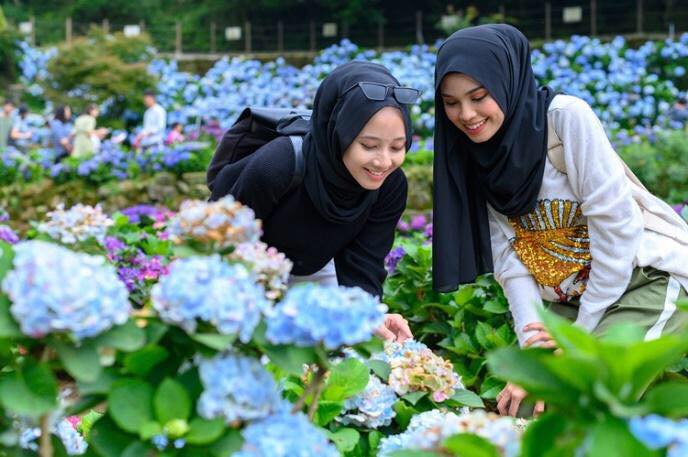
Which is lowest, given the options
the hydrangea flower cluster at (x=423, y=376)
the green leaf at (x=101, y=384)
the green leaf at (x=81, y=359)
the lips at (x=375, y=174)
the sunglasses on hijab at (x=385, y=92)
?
the hydrangea flower cluster at (x=423, y=376)

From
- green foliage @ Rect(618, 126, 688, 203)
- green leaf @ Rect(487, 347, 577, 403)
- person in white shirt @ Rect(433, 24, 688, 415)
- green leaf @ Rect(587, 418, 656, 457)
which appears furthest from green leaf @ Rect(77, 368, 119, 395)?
green foliage @ Rect(618, 126, 688, 203)

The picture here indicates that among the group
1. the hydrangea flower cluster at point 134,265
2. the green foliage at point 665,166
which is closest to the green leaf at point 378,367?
the hydrangea flower cluster at point 134,265

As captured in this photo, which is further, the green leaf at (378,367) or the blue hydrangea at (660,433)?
the green leaf at (378,367)

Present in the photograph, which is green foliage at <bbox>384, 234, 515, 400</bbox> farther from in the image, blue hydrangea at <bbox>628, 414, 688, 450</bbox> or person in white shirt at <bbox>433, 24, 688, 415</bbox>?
blue hydrangea at <bbox>628, 414, 688, 450</bbox>

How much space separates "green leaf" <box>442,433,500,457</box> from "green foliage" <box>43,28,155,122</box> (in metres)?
10.1

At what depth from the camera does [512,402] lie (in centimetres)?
206

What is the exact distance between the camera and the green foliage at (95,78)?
1049cm

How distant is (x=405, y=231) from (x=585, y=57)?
5444 mm

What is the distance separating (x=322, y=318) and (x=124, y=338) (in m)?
0.25

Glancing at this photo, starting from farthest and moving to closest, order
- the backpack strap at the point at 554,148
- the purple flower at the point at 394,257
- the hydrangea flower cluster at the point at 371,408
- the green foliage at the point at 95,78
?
1. the green foliage at the point at 95,78
2. the purple flower at the point at 394,257
3. the backpack strap at the point at 554,148
4. the hydrangea flower cluster at the point at 371,408

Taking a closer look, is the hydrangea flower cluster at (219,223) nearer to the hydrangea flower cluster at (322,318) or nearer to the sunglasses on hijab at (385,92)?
the hydrangea flower cluster at (322,318)

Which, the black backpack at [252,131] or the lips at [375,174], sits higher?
the black backpack at [252,131]

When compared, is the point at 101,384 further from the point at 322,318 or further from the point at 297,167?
the point at 297,167

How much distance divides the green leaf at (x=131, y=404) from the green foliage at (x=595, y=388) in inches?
17.3
